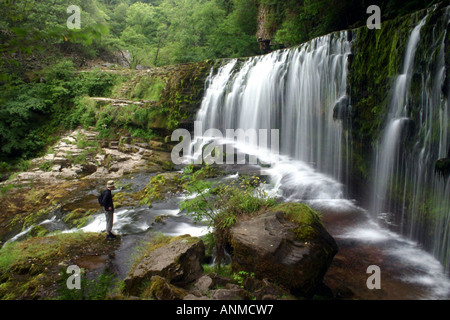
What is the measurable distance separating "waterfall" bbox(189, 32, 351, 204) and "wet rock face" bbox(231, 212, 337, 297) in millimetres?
3548

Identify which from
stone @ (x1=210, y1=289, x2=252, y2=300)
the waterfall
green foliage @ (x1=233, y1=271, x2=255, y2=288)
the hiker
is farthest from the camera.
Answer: the waterfall

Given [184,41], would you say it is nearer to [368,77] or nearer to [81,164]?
[81,164]

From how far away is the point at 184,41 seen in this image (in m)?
22.0

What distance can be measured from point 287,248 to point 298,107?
7929mm

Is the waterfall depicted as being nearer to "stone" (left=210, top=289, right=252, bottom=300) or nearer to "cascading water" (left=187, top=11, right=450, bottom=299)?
"cascading water" (left=187, top=11, right=450, bottom=299)

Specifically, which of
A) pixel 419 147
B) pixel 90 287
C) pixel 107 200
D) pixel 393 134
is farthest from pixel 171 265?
pixel 393 134

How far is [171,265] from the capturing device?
14.4ft

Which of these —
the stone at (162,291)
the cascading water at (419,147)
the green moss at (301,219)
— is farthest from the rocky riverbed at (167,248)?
the cascading water at (419,147)

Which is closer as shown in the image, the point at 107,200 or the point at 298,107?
the point at 107,200

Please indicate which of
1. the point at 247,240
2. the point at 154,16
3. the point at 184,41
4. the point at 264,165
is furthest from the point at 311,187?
the point at 154,16

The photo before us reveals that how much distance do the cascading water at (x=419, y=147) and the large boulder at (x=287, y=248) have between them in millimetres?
2682

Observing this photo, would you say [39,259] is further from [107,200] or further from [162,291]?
[162,291]

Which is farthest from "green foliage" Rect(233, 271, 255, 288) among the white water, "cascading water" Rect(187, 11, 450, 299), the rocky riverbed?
the white water

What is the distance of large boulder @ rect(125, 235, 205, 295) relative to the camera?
4270mm
